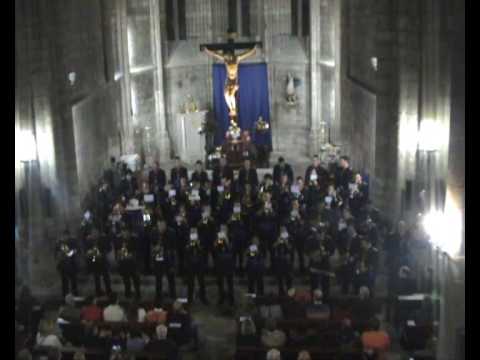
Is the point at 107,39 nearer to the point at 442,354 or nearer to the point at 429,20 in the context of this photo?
the point at 429,20

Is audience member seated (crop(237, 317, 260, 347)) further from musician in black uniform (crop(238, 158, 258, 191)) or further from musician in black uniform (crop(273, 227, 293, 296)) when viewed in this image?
musician in black uniform (crop(238, 158, 258, 191))

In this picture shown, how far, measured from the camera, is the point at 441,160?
1831 centimetres

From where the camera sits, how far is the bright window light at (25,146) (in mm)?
18719

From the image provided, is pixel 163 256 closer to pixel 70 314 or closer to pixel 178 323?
pixel 178 323

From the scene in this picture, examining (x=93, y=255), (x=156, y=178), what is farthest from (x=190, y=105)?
(x=93, y=255)

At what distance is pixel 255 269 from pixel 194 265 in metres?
1.45

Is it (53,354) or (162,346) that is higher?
(53,354)

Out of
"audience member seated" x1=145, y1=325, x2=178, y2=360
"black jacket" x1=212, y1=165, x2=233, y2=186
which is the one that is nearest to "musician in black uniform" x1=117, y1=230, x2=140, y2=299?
"audience member seated" x1=145, y1=325, x2=178, y2=360

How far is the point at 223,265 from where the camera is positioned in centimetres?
1834

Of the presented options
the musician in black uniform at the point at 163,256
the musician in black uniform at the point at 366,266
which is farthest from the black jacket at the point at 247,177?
the musician in black uniform at the point at 366,266

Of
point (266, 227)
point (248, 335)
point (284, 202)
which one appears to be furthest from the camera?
point (284, 202)

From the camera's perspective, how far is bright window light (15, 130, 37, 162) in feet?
61.4
